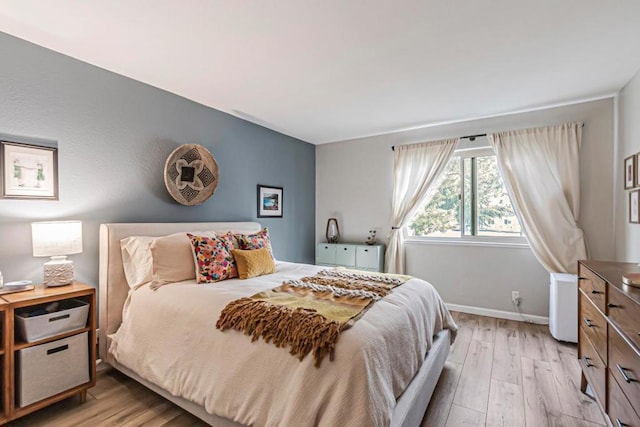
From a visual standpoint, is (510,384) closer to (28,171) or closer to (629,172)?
(629,172)

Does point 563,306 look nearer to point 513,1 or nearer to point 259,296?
point 513,1

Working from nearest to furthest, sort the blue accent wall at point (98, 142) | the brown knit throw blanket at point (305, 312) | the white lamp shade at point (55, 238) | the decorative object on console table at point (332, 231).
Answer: the brown knit throw blanket at point (305, 312)
the white lamp shade at point (55, 238)
the blue accent wall at point (98, 142)
the decorative object on console table at point (332, 231)

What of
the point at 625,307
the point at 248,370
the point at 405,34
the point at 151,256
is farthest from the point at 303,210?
the point at 625,307

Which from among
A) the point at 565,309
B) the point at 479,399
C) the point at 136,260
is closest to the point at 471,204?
the point at 565,309

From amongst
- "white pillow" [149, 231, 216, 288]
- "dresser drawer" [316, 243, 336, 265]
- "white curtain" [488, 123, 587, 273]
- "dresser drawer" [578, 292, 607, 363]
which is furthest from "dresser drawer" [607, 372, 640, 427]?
"dresser drawer" [316, 243, 336, 265]

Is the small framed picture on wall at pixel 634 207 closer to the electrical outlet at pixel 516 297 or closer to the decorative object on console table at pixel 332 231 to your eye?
the electrical outlet at pixel 516 297

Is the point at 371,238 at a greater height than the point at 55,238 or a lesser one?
lesser

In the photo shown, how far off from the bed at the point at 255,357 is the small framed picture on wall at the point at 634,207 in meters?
1.75

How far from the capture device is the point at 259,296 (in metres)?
1.87

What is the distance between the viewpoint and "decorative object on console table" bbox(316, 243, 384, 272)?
419 cm

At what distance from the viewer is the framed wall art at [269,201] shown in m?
3.96

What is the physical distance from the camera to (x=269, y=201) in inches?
161

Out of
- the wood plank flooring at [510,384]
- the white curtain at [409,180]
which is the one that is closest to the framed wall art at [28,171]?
the wood plank flooring at [510,384]

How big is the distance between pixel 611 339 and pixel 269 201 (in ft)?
11.4
